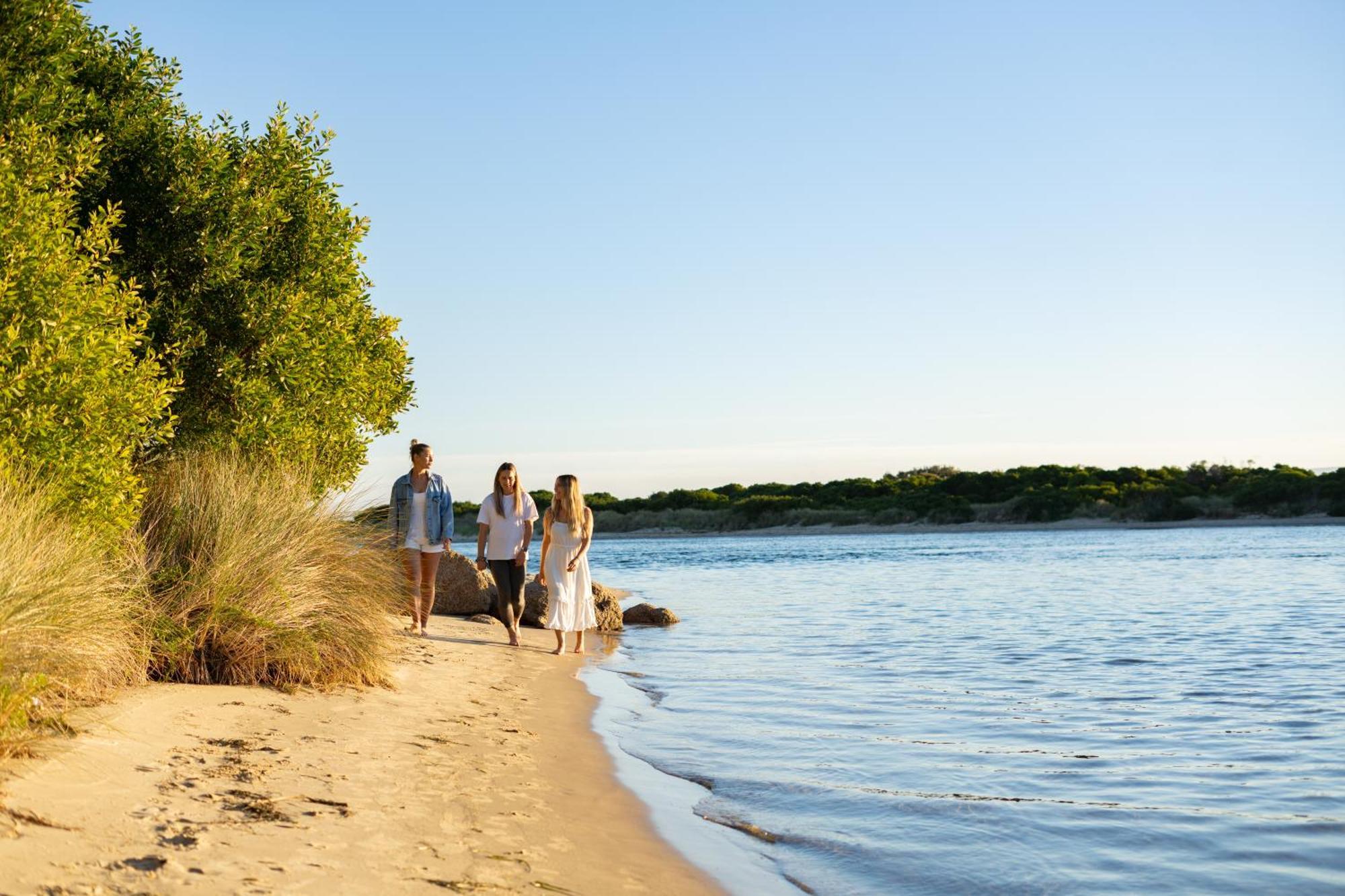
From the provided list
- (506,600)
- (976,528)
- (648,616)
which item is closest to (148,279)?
(506,600)

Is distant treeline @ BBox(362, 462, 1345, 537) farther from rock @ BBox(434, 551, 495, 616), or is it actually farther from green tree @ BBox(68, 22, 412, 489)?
green tree @ BBox(68, 22, 412, 489)

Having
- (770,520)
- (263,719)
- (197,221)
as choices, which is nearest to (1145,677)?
(263,719)

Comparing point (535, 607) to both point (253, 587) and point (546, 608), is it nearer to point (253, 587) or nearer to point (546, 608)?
point (546, 608)

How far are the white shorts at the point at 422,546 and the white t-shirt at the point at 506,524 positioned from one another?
1.91 ft

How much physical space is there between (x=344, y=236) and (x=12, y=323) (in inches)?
260

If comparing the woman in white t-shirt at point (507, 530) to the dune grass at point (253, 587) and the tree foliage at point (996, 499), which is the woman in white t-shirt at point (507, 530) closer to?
the dune grass at point (253, 587)

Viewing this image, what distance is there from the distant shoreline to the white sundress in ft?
190

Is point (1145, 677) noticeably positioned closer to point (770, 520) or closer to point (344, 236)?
point (344, 236)

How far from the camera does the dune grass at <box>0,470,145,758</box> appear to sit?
17.2 feet

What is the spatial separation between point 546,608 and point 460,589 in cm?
138

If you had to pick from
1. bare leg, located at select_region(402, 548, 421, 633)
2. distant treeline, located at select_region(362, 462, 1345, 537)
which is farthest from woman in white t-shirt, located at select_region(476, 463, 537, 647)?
distant treeline, located at select_region(362, 462, 1345, 537)

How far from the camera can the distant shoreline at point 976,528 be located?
6244cm

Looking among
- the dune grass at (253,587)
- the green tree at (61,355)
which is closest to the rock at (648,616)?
the dune grass at (253,587)

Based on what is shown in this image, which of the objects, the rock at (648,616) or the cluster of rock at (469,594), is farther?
the rock at (648,616)
